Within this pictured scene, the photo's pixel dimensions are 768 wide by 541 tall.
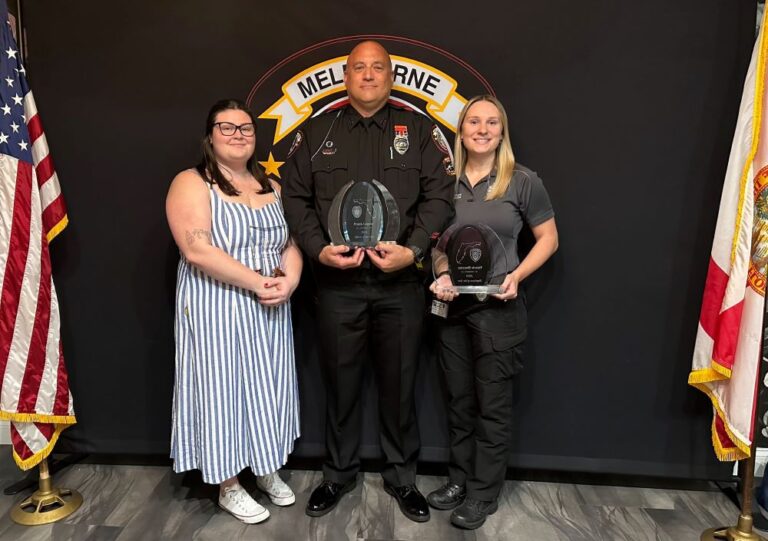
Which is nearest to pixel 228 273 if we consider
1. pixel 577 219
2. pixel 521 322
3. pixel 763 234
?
pixel 521 322

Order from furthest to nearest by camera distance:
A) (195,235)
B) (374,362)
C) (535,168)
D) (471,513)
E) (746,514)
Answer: (535,168) → (374,362) → (471,513) → (746,514) → (195,235)

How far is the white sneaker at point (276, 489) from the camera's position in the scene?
2.30m

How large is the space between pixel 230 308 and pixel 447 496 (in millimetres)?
1160

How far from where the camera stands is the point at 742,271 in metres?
2.10

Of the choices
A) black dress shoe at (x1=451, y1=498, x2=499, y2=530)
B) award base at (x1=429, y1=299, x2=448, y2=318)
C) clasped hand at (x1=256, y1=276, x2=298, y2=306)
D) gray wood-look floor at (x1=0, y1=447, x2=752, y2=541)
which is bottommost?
gray wood-look floor at (x1=0, y1=447, x2=752, y2=541)

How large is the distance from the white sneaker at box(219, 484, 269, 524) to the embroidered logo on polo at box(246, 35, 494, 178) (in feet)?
4.35

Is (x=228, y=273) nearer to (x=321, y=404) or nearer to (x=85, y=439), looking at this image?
(x=321, y=404)

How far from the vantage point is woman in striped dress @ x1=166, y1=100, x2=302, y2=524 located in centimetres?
201

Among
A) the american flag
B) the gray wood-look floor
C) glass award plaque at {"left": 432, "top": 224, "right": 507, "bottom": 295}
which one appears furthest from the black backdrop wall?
glass award plaque at {"left": 432, "top": 224, "right": 507, "bottom": 295}

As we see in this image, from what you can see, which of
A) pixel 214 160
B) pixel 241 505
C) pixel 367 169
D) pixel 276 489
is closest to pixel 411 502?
pixel 276 489

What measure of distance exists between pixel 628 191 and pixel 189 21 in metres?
2.00

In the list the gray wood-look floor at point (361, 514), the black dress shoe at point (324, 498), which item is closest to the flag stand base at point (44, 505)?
the gray wood-look floor at point (361, 514)

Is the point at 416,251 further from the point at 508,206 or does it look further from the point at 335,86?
the point at 335,86

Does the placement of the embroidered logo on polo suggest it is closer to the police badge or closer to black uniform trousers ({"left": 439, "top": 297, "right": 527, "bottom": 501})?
the police badge
